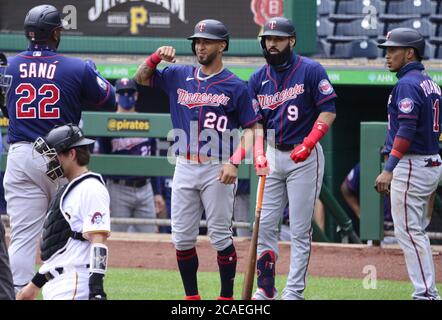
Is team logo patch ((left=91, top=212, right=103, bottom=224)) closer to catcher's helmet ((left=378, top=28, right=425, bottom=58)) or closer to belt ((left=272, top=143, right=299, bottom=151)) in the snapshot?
belt ((left=272, top=143, right=299, bottom=151))

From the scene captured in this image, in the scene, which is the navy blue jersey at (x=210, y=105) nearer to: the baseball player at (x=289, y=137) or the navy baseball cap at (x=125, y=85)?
the baseball player at (x=289, y=137)

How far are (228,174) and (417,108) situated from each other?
4.11 ft

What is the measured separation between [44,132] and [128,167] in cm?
342

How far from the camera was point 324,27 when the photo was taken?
11812 mm

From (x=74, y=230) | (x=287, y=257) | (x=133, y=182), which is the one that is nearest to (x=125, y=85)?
(x=133, y=182)

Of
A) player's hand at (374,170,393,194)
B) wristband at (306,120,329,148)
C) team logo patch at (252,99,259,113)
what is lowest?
player's hand at (374,170,393,194)

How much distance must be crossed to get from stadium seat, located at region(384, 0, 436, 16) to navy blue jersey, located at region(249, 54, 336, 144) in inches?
168

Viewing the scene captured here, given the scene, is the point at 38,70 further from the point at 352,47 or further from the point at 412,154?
the point at 352,47

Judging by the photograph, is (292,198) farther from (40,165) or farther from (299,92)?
(40,165)

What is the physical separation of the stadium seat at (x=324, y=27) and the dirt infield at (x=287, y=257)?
280 centimetres

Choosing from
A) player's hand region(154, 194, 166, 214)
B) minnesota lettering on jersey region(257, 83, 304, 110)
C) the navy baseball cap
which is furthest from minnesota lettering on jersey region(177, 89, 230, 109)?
player's hand region(154, 194, 166, 214)

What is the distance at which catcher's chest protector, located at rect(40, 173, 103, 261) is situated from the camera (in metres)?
5.29

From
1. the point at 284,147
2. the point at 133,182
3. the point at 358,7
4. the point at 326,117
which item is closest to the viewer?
the point at 326,117

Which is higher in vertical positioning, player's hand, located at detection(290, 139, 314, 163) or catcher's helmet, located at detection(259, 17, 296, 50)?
catcher's helmet, located at detection(259, 17, 296, 50)
